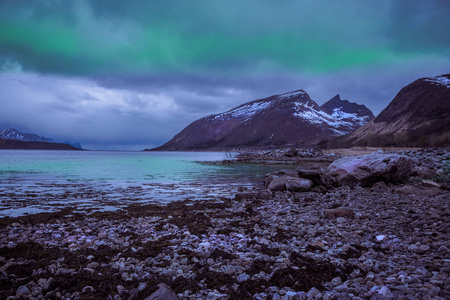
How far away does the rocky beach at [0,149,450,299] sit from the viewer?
15.1 ft

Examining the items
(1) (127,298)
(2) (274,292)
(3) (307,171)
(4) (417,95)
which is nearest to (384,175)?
(3) (307,171)

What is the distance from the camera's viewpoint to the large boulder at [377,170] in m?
18.0

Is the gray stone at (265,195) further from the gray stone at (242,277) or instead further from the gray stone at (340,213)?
the gray stone at (242,277)

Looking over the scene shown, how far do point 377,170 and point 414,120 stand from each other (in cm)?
8146

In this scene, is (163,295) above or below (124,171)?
above

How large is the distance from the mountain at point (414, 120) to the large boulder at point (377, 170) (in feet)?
157

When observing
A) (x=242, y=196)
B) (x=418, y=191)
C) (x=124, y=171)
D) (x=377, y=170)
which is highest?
(x=377, y=170)

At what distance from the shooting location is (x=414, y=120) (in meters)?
81.6

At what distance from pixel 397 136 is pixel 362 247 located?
285 ft

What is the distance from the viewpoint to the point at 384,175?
710 inches

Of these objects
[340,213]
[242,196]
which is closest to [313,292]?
[340,213]

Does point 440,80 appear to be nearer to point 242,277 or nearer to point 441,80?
point 441,80

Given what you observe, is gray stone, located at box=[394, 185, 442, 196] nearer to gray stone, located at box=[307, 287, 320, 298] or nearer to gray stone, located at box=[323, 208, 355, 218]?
gray stone, located at box=[323, 208, 355, 218]

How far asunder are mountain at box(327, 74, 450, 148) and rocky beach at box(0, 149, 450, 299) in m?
61.4
